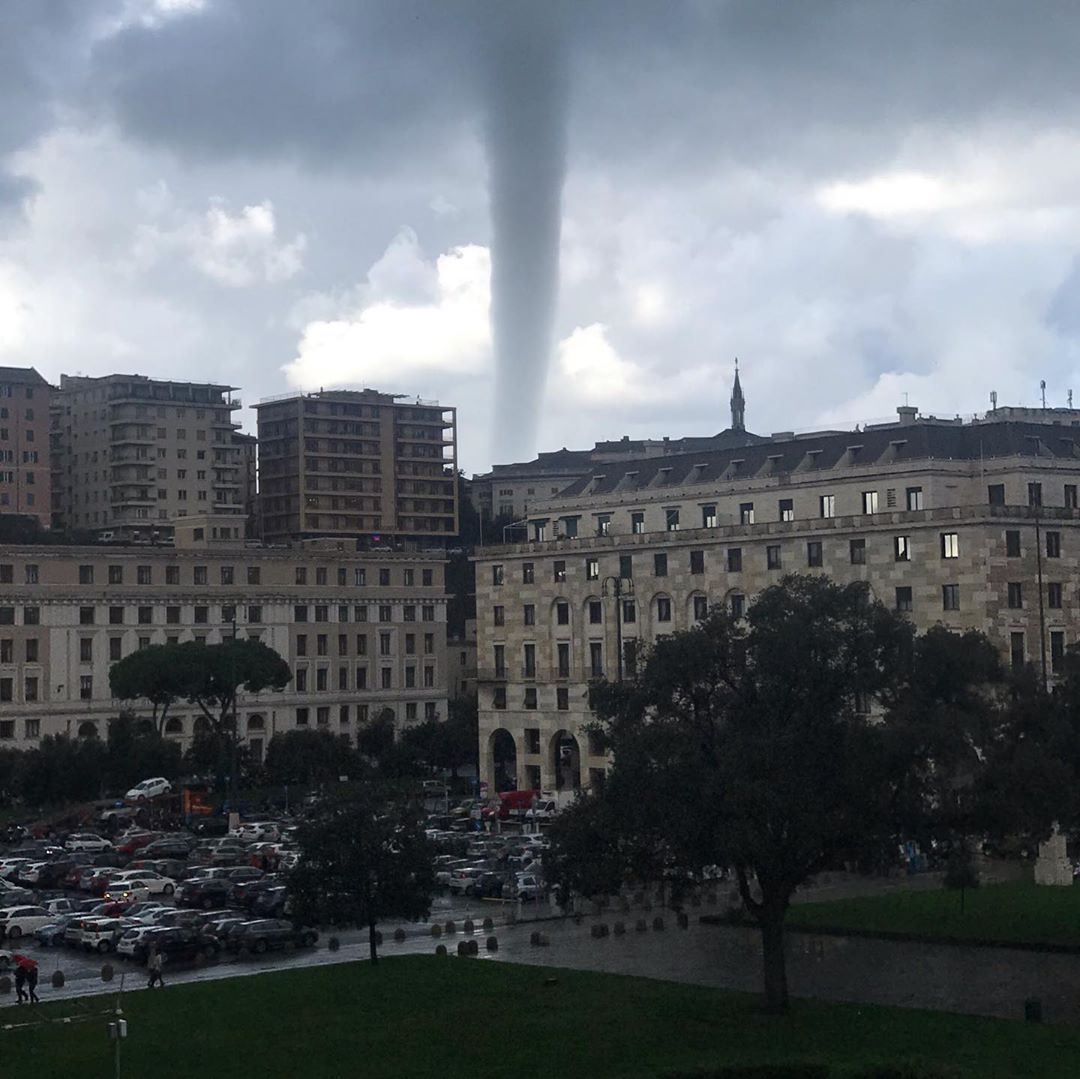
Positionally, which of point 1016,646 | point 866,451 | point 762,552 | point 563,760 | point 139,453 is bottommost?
point 563,760

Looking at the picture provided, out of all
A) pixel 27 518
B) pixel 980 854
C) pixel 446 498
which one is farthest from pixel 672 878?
pixel 446 498

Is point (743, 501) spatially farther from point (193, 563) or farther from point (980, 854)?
point (193, 563)

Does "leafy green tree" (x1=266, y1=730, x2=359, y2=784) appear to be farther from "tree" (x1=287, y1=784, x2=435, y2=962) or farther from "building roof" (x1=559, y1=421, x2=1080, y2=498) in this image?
Result: "tree" (x1=287, y1=784, x2=435, y2=962)

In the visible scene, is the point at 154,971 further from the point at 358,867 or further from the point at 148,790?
the point at 148,790

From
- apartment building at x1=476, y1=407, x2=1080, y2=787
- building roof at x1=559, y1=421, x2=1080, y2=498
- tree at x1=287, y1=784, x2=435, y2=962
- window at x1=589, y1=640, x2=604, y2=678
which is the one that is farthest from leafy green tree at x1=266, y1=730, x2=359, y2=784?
tree at x1=287, y1=784, x2=435, y2=962

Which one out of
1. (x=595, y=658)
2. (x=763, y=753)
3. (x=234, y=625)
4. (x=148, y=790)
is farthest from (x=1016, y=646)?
(x=148, y=790)

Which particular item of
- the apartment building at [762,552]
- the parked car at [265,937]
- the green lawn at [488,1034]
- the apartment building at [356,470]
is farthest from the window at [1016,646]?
the apartment building at [356,470]

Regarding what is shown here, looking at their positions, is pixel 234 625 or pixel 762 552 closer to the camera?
pixel 762 552
